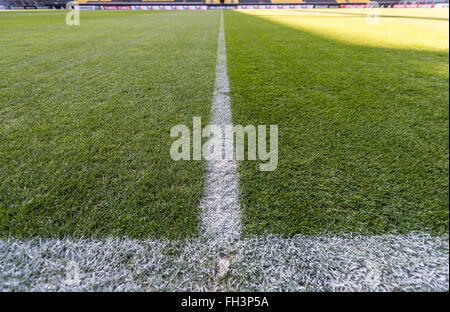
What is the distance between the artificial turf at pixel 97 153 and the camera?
984 millimetres

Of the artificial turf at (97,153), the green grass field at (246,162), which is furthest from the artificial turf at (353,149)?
the artificial turf at (97,153)

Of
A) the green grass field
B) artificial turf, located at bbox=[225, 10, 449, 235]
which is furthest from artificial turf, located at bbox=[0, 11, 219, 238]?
artificial turf, located at bbox=[225, 10, 449, 235]

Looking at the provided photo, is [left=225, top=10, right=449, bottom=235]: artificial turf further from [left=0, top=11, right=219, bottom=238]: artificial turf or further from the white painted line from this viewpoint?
[left=0, top=11, right=219, bottom=238]: artificial turf

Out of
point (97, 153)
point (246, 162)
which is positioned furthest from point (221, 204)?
point (97, 153)

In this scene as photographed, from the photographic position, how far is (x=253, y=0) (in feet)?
112

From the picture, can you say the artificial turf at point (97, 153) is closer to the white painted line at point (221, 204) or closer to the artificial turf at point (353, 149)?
the white painted line at point (221, 204)

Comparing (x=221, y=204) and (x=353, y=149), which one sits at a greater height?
(x=353, y=149)

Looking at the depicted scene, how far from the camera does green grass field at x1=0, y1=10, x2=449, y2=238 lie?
96 cm

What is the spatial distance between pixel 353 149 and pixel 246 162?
2.33 ft

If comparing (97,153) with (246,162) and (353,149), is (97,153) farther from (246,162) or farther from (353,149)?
(353,149)

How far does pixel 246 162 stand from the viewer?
4.40ft

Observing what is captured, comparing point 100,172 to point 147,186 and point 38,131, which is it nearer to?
point 147,186
